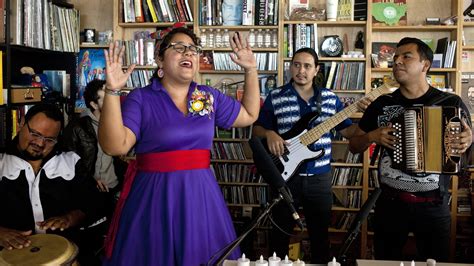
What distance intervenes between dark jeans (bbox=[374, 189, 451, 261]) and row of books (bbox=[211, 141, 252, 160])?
6.24ft

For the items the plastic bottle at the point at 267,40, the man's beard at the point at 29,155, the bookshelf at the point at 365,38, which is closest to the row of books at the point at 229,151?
the bookshelf at the point at 365,38

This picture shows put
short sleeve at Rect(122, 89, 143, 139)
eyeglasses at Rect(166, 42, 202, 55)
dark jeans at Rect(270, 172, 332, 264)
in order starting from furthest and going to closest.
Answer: dark jeans at Rect(270, 172, 332, 264)
eyeglasses at Rect(166, 42, 202, 55)
short sleeve at Rect(122, 89, 143, 139)

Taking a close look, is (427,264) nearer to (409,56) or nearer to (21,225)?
(409,56)

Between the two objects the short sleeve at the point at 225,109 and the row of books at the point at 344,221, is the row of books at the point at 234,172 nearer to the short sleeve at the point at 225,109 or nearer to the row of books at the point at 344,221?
the row of books at the point at 344,221

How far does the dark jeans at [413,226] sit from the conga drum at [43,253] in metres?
1.44

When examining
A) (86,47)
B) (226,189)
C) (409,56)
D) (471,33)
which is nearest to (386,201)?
(409,56)

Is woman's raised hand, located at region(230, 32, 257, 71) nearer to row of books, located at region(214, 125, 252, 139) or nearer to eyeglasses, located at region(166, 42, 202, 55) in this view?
eyeglasses, located at region(166, 42, 202, 55)

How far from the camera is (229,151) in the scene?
4.26 meters

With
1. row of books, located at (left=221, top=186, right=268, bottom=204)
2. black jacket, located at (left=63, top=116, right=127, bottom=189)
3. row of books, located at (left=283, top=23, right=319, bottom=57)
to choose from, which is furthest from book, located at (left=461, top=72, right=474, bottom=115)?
black jacket, located at (left=63, top=116, right=127, bottom=189)

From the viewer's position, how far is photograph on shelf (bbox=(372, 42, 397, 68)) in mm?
4047

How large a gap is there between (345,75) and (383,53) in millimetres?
382

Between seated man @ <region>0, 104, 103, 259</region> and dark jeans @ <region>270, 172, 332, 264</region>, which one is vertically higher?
seated man @ <region>0, 104, 103, 259</region>

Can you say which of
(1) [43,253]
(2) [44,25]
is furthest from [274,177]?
(2) [44,25]

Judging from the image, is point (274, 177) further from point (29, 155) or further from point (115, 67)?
point (29, 155)
